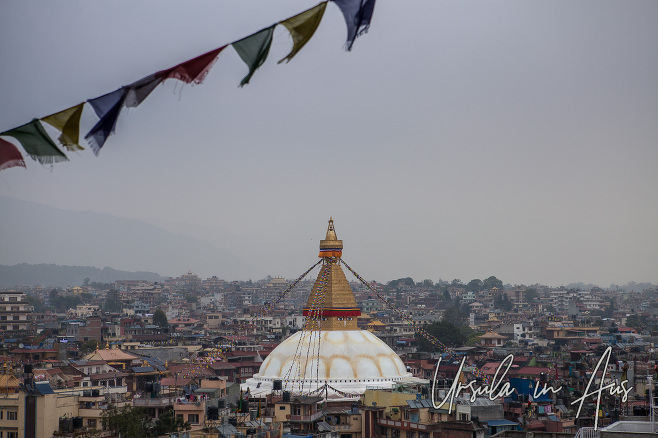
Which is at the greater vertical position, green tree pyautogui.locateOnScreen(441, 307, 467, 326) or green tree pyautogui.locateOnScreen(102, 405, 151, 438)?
green tree pyautogui.locateOnScreen(441, 307, 467, 326)

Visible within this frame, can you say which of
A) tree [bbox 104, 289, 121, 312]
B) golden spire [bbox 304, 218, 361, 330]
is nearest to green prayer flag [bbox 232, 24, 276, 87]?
golden spire [bbox 304, 218, 361, 330]

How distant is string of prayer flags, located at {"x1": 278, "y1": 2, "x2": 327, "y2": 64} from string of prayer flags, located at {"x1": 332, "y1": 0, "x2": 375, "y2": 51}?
21 cm

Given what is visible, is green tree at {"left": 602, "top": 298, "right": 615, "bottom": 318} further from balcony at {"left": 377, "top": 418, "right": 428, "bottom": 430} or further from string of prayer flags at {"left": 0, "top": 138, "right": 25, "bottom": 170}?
string of prayer flags at {"left": 0, "top": 138, "right": 25, "bottom": 170}

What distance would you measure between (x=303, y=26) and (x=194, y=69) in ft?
3.33

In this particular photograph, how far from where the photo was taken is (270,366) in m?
42.8

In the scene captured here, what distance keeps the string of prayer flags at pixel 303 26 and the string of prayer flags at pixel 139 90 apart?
1143 millimetres

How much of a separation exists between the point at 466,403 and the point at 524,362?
2676cm

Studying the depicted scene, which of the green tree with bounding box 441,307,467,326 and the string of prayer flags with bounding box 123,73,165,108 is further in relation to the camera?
the green tree with bounding box 441,307,467,326

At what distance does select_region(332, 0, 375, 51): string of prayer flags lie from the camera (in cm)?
1098

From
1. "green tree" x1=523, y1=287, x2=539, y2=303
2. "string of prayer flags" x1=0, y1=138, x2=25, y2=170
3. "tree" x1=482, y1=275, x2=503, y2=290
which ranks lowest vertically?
"string of prayer flags" x1=0, y1=138, x2=25, y2=170

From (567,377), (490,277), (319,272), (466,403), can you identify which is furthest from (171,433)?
(490,277)

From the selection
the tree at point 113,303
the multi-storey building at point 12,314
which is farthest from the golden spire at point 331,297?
the tree at point 113,303

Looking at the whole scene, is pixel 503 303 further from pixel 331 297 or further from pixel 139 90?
pixel 139 90

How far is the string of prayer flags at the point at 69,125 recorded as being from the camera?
1089cm
